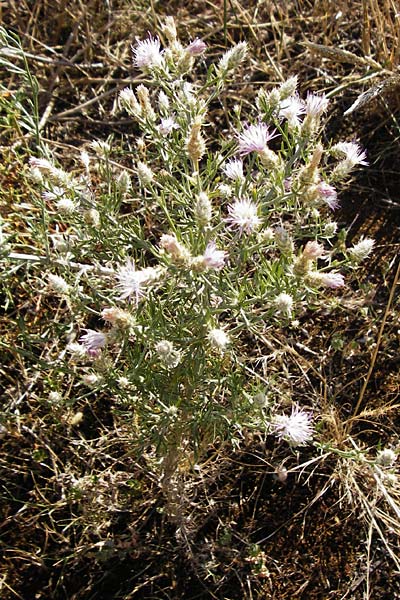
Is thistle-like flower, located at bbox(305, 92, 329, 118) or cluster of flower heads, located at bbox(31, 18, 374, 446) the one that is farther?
thistle-like flower, located at bbox(305, 92, 329, 118)

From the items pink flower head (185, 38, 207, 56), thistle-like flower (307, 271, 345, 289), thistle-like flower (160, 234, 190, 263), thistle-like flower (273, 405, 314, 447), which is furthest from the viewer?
pink flower head (185, 38, 207, 56)

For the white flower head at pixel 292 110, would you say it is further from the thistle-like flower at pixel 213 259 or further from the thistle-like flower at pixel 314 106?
the thistle-like flower at pixel 213 259

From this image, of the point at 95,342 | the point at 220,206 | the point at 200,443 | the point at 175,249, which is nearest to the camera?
the point at 175,249

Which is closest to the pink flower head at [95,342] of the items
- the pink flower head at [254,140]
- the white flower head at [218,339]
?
the white flower head at [218,339]

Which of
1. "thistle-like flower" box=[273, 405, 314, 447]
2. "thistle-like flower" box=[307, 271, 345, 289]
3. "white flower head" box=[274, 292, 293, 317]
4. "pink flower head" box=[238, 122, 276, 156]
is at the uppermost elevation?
"pink flower head" box=[238, 122, 276, 156]

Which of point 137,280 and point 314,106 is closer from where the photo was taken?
point 137,280

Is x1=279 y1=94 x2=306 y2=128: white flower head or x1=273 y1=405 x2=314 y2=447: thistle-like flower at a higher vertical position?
x1=279 y1=94 x2=306 y2=128: white flower head

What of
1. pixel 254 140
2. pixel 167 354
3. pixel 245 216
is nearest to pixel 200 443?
pixel 167 354

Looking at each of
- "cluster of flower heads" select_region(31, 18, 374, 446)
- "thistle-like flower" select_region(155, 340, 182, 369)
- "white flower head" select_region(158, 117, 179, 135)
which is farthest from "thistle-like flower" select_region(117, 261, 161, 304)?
"white flower head" select_region(158, 117, 179, 135)

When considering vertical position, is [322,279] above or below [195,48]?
below

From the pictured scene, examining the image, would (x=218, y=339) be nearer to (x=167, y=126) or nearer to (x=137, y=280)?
(x=137, y=280)

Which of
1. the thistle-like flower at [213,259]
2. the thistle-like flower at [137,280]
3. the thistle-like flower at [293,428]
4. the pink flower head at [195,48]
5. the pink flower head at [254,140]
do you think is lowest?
the thistle-like flower at [293,428]

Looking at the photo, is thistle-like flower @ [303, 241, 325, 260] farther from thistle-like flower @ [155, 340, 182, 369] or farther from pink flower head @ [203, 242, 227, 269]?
thistle-like flower @ [155, 340, 182, 369]
